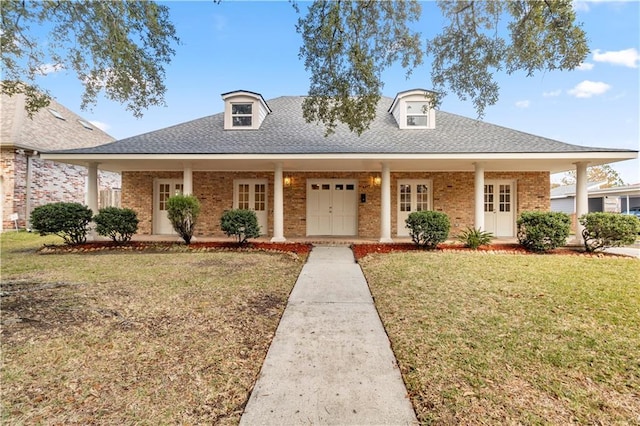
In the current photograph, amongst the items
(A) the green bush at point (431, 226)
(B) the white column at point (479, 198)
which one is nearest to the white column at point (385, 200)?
(A) the green bush at point (431, 226)

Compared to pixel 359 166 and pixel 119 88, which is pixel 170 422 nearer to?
pixel 119 88

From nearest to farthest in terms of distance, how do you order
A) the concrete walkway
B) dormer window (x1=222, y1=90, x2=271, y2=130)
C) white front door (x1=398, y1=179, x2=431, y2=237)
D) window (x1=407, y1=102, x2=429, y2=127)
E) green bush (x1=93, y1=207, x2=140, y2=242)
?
the concrete walkway, green bush (x1=93, y1=207, x2=140, y2=242), window (x1=407, y1=102, x2=429, y2=127), dormer window (x1=222, y1=90, x2=271, y2=130), white front door (x1=398, y1=179, x2=431, y2=237)

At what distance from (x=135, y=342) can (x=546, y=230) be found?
1022 centimetres

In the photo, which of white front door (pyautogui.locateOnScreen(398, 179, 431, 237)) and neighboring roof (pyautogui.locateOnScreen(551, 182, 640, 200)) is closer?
white front door (pyautogui.locateOnScreen(398, 179, 431, 237))

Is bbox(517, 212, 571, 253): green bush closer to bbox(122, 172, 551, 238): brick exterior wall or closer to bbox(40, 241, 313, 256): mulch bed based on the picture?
bbox(122, 172, 551, 238): brick exterior wall

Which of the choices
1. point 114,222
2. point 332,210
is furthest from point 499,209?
point 114,222

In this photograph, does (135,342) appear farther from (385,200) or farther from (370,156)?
(385,200)

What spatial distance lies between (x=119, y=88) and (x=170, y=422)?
5.35 m

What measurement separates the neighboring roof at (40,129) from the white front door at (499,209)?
17.8 metres

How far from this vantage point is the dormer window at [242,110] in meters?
11.5

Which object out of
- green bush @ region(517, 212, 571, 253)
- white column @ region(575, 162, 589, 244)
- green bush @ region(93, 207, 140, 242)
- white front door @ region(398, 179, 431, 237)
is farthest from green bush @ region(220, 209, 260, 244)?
white column @ region(575, 162, 589, 244)

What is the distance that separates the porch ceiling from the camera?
8984 mm

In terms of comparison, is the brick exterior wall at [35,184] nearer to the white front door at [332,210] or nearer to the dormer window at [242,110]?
the dormer window at [242,110]

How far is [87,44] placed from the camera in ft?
15.1
